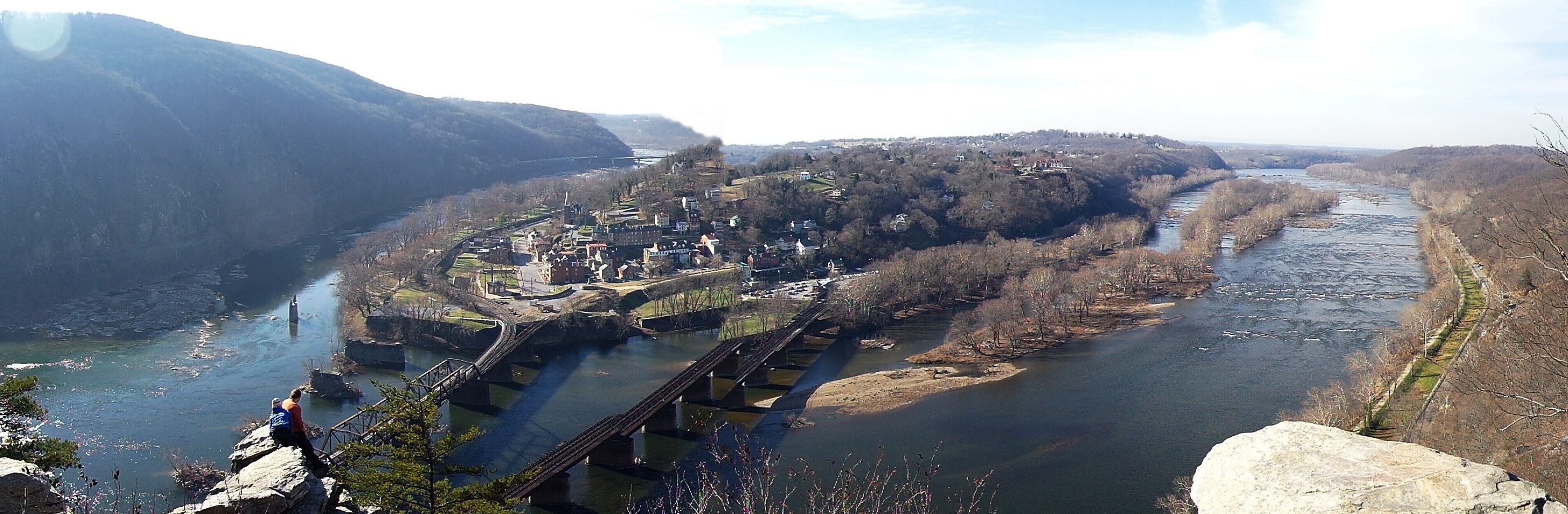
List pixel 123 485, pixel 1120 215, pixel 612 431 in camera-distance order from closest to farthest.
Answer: pixel 123 485 < pixel 612 431 < pixel 1120 215

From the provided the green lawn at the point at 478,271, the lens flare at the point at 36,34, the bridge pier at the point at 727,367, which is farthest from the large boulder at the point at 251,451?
the lens flare at the point at 36,34

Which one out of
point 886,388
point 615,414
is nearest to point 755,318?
point 886,388

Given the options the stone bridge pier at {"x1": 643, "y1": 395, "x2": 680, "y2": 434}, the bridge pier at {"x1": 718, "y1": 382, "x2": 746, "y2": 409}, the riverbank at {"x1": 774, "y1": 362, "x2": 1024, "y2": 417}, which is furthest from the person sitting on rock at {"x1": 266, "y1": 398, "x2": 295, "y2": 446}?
the bridge pier at {"x1": 718, "y1": 382, "x2": 746, "y2": 409}

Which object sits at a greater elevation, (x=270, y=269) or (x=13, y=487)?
(x=13, y=487)

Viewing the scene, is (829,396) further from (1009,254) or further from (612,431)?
(1009,254)

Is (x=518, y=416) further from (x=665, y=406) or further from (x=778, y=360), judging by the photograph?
(x=778, y=360)

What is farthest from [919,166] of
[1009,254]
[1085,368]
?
[1085,368]
